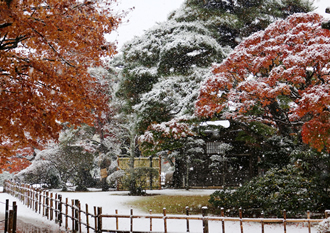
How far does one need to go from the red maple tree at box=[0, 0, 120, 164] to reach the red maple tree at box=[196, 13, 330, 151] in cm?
360

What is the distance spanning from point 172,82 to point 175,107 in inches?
40.7

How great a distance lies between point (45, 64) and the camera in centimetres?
717

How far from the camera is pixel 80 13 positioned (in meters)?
6.77

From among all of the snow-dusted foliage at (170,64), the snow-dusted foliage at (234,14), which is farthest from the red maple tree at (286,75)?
the snow-dusted foliage at (234,14)

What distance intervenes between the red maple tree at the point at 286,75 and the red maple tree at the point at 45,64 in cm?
360

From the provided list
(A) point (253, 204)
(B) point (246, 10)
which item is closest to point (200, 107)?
(A) point (253, 204)

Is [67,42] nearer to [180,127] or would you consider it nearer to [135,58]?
[180,127]

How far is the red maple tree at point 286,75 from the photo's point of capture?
7137mm

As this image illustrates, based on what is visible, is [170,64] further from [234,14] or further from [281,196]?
[281,196]

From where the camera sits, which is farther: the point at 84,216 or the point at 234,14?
the point at 234,14

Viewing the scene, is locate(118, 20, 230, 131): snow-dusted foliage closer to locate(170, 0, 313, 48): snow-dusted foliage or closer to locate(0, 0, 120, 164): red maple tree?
locate(170, 0, 313, 48): snow-dusted foliage

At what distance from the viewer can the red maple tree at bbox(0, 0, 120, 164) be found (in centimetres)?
621

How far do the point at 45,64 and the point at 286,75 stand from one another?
6052 mm

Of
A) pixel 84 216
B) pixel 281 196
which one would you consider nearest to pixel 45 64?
pixel 84 216
